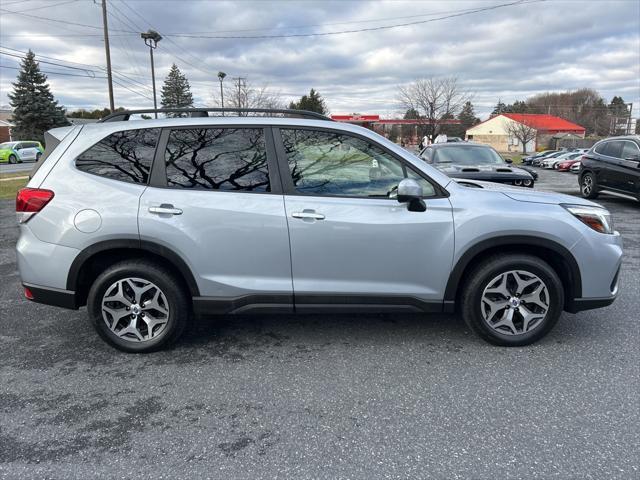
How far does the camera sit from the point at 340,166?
3.47 m

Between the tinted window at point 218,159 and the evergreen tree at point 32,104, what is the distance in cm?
5286

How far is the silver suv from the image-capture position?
11.0 ft

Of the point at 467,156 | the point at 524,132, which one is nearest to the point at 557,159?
the point at 524,132

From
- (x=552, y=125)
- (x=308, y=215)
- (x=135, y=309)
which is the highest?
(x=552, y=125)

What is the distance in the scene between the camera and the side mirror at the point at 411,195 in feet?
10.4

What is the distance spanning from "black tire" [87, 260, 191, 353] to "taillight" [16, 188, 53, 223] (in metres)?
0.66

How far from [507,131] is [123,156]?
262ft

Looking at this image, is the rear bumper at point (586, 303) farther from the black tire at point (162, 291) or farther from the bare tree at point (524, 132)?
the bare tree at point (524, 132)

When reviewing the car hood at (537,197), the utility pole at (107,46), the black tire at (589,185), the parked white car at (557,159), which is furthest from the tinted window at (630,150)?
the parked white car at (557,159)

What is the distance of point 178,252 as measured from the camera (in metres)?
3.36

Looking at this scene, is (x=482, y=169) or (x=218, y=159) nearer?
(x=218, y=159)

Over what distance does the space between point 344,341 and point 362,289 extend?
1.91 feet

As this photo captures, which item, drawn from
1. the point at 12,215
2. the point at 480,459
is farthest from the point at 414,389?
the point at 12,215

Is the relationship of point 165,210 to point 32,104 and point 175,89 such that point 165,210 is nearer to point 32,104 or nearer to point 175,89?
point 32,104
